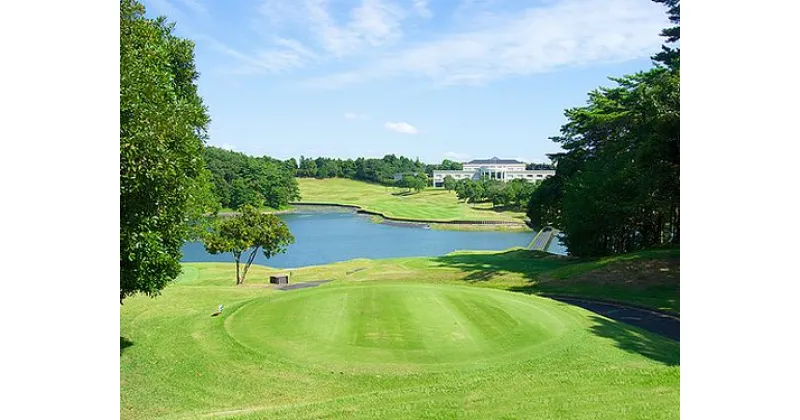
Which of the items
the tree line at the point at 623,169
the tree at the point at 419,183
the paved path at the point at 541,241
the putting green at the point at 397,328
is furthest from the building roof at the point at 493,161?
the putting green at the point at 397,328

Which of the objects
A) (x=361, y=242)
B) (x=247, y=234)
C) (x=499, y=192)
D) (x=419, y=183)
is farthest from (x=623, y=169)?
(x=419, y=183)

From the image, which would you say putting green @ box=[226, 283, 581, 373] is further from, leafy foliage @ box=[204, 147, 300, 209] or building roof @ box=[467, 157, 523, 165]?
building roof @ box=[467, 157, 523, 165]

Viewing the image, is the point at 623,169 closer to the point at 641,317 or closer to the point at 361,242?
the point at 641,317

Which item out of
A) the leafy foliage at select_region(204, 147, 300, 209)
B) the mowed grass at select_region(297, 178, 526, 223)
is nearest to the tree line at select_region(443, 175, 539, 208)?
the mowed grass at select_region(297, 178, 526, 223)

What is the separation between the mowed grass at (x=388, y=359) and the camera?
6.92m

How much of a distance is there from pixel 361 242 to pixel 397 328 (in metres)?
47.9

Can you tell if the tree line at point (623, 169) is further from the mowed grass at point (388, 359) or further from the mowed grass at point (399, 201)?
the mowed grass at point (399, 201)

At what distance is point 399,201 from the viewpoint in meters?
111

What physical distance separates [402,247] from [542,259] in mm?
23506

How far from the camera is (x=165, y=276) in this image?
35.6ft

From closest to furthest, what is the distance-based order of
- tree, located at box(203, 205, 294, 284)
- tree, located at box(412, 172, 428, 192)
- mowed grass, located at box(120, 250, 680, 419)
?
mowed grass, located at box(120, 250, 680, 419) → tree, located at box(203, 205, 294, 284) → tree, located at box(412, 172, 428, 192)

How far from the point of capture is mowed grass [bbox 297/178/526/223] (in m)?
87.3

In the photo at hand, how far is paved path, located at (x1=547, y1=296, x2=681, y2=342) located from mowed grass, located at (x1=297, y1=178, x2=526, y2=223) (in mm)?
61930
